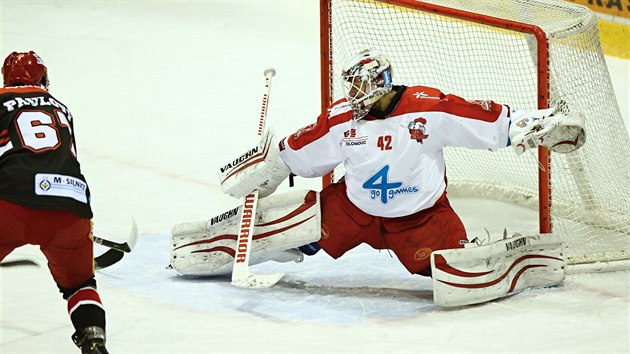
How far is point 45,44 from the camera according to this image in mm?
7648

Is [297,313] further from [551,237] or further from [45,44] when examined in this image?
[45,44]

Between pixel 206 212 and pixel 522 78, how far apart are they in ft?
4.72

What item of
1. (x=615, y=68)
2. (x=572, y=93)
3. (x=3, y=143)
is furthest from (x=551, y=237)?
(x=615, y=68)

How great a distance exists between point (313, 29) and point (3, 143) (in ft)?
15.7

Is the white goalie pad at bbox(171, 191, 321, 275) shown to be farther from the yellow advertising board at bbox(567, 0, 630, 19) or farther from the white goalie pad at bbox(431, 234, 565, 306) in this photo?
the yellow advertising board at bbox(567, 0, 630, 19)

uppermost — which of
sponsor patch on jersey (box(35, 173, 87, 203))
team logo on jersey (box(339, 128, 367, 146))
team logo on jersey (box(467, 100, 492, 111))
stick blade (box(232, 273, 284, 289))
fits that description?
team logo on jersey (box(467, 100, 492, 111))

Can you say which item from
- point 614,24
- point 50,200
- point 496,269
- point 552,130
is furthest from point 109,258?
point 614,24

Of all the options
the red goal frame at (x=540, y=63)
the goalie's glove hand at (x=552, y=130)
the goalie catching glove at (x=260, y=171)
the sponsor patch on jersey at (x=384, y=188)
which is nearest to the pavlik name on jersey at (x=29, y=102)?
the goalie catching glove at (x=260, y=171)

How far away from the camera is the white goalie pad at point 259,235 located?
13.9ft

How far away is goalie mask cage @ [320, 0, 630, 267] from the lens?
4.36 metres

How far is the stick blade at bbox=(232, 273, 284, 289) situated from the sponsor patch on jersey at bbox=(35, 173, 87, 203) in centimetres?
83

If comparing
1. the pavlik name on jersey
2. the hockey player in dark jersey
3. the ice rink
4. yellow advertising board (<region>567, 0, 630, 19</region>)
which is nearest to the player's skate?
the hockey player in dark jersey

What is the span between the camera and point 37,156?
3.41m

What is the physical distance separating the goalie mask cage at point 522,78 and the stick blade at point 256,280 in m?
0.95
